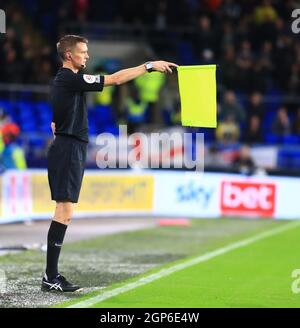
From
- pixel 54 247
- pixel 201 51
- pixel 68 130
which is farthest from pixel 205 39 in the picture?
pixel 54 247

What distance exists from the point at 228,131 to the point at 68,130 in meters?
13.3

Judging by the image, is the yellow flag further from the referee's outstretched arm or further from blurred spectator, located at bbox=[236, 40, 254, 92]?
blurred spectator, located at bbox=[236, 40, 254, 92]

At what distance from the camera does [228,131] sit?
70.3 feet

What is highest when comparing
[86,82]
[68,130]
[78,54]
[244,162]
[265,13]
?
[265,13]

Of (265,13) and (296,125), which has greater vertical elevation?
(265,13)

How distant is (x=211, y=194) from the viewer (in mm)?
19516

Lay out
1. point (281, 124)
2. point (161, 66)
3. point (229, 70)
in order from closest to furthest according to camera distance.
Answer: point (161, 66) < point (281, 124) < point (229, 70)

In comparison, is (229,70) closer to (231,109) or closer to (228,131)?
(231,109)

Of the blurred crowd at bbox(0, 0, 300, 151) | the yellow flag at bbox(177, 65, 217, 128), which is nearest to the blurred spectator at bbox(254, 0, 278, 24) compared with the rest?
the blurred crowd at bbox(0, 0, 300, 151)

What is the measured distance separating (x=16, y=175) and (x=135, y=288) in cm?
859

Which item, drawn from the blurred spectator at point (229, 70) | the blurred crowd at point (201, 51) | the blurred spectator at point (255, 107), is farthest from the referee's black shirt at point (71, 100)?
the blurred spectator at point (229, 70)

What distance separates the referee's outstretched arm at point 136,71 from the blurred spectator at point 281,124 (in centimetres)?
1343

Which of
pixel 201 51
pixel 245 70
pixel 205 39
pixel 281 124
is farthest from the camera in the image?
pixel 201 51
